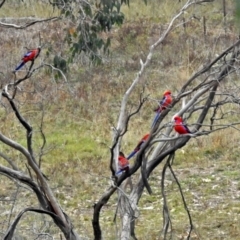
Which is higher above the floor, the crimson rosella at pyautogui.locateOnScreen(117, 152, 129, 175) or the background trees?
the background trees

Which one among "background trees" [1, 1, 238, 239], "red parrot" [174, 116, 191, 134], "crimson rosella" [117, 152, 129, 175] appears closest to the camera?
"red parrot" [174, 116, 191, 134]

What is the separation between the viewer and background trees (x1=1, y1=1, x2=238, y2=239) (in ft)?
13.5

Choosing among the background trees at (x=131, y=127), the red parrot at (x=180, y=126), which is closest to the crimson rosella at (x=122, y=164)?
the background trees at (x=131, y=127)

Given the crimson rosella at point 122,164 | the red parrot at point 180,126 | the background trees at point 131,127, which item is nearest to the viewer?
the red parrot at point 180,126

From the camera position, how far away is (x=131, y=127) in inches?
356

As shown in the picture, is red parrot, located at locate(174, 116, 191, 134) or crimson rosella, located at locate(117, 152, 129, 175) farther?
crimson rosella, located at locate(117, 152, 129, 175)

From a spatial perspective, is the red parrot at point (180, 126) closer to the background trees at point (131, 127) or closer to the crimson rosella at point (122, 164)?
the background trees at point (131, 127)

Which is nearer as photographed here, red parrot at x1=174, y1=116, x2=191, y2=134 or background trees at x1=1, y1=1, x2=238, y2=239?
red parrot at x1=174, y1=116, x2=191, y2=134

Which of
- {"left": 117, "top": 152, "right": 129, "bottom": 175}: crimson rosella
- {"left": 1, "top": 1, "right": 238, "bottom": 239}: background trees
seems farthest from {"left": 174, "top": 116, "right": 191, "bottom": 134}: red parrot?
{"left": 117, "top": 152, "right": 129, "bottom": 175}: crimson rosella

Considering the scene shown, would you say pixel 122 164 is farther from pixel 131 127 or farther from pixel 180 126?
pixel 131 127

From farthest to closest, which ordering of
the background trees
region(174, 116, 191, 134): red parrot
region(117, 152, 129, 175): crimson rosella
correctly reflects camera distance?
1. the background trees
2. region(117, 152, 129, 175): crimson rosella
3. region(174, 116, 191, 134): red parrot

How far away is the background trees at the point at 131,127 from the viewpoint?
162 inches

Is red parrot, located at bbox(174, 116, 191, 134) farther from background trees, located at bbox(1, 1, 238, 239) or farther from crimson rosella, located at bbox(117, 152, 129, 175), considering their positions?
crimson rosella, located at bbox(117, 152, 129, 175)

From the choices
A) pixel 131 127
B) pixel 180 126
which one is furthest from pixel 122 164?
pixel 131 127
